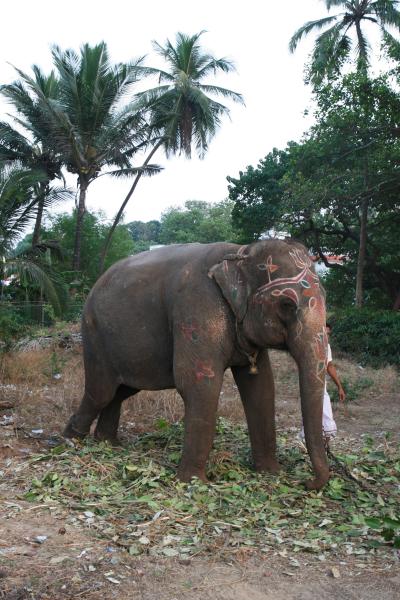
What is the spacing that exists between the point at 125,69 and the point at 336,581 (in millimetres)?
24555

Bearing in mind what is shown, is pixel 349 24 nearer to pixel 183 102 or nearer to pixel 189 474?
pixel 183 102

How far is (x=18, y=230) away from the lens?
746 inches

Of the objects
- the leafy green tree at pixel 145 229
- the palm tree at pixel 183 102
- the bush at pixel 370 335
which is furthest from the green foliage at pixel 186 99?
the leafy green tree at pixel 145 229

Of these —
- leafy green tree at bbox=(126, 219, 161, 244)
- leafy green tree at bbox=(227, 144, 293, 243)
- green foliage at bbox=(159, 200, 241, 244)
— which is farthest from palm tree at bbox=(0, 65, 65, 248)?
leafy green tree at bbox=(126, 219, 161, 244)

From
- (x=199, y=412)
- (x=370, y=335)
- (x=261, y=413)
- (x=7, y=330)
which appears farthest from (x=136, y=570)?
(x=370, y=335)

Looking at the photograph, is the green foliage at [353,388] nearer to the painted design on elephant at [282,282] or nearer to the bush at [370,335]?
the bush at [370,335]

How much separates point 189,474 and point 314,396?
1.34m

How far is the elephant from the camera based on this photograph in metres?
5.48

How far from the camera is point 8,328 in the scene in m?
11.8

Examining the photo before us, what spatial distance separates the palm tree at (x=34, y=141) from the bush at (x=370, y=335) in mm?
12724

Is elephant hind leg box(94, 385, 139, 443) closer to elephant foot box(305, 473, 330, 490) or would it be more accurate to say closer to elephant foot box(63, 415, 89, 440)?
elephant foot box(63, 415, 89, 440)

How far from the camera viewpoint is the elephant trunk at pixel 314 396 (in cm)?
530

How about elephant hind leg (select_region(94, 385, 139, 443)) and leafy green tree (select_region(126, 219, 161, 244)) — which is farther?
leafy green tree (select_region(126, 219, 161, 244))

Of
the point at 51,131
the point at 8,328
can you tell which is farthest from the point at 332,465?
the point at 51,131
